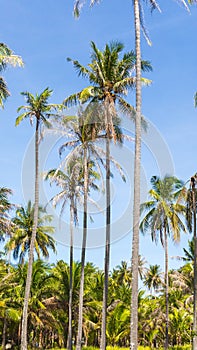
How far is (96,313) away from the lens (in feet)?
147

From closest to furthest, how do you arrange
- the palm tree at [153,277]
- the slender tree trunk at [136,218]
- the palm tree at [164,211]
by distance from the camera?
the slender tree trunk at [136,218], the palm tree at [164,211], the palm tree at [153,277]

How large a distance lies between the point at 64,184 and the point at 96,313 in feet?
55.3

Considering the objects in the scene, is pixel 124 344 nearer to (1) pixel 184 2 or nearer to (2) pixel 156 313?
(2) pixel 156 313

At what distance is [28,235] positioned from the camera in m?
38.2

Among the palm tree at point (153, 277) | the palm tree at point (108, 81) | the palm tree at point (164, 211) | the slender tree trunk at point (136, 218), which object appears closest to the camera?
the slender tree trunk at point (136, 218)

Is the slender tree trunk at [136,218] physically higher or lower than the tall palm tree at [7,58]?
lower

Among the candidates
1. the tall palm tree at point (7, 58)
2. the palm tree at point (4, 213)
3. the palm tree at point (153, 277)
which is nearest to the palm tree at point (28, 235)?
the palm tree at point (4, 213)

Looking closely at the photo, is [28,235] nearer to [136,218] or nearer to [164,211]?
[164,211]

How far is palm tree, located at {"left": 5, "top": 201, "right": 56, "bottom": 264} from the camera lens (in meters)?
37.8

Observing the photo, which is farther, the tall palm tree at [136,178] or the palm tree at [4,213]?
the palm tree at [4,213]

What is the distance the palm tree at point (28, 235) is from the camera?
124ft

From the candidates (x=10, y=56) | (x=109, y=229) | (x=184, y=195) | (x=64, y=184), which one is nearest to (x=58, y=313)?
(x=64, y=184)

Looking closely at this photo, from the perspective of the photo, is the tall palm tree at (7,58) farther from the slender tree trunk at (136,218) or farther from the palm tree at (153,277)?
the palm tree at (153,277)

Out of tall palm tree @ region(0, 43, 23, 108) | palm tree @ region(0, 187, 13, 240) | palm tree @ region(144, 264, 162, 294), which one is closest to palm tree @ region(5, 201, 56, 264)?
palm tree @ region(0, 187, 13, 240)
